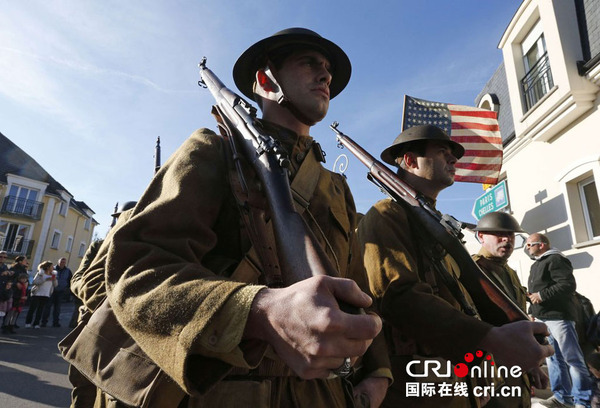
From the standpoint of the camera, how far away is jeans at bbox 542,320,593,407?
5625 millimetres

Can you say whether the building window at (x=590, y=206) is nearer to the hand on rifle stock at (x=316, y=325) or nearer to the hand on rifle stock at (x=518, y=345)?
the hand on rifle stock at (x=518, y=345)

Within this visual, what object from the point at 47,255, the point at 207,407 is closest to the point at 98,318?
the point at 207,407

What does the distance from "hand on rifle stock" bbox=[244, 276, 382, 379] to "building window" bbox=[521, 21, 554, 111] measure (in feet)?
39.2

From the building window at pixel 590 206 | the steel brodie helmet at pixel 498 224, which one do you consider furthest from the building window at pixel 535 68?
the steel brodie helmet at pixel 498 224

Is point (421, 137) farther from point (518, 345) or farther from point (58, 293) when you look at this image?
point (58, 293)

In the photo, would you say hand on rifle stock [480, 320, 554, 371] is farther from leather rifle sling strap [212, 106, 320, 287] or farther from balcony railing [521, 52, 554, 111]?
balcony railing [521, 52, 554, 111]

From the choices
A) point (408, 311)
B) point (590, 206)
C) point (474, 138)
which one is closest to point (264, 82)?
point (408, 311)

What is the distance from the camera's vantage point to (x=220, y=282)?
0.98m

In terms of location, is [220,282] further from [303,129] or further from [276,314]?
[303,129]

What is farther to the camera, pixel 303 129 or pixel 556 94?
pixel 556 94

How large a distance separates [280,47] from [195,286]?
4.89ft

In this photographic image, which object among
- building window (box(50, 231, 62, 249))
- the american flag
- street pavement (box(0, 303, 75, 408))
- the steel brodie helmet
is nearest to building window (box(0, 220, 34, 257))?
building window (box(50, 231, 62, 249))

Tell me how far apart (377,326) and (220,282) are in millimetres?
427

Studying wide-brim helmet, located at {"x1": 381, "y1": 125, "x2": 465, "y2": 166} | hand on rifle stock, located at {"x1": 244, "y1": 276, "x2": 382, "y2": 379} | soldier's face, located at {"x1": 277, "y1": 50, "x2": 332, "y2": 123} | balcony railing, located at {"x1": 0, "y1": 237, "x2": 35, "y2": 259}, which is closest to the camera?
hand on rifle stock, located at {"x1": 244, "y1": 276, "x2": 382, "y2": 379}
